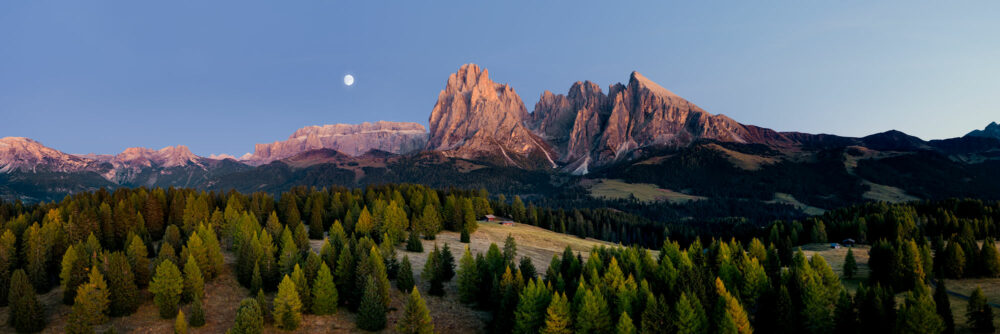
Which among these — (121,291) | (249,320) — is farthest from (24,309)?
(249,320)

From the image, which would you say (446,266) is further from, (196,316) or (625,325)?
(196,316)

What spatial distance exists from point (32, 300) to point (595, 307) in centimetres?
6737

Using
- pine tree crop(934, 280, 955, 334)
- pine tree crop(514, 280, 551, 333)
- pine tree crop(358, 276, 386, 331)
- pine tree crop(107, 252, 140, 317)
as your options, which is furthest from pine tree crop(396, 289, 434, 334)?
pine tree crop(934, 280, 955, 334)

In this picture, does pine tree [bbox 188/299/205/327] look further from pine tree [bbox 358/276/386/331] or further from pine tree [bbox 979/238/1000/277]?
pine tree [bbox 979/238/1000/277]

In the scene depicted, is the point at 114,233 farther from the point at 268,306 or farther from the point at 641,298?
the point at 641,298

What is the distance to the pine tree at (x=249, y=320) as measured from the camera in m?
55.5

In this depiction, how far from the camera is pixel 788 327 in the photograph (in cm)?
5881

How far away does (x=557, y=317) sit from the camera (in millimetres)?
58375

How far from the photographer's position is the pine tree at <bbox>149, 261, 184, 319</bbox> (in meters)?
62.9

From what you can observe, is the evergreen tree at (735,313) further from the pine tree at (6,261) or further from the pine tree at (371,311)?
the pine tree at (6,261)

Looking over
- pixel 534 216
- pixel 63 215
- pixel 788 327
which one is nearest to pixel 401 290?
pixel 788 327

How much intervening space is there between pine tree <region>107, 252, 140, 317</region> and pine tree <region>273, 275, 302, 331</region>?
2019 cm

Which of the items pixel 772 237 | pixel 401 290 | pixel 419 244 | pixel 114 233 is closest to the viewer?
pixel 401 290

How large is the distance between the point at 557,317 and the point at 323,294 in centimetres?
3244
